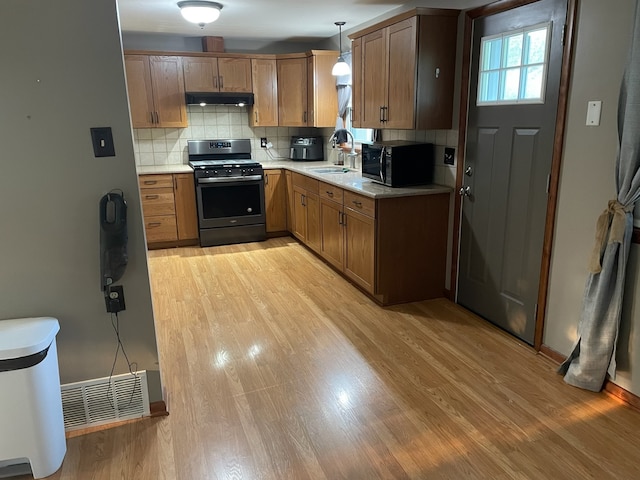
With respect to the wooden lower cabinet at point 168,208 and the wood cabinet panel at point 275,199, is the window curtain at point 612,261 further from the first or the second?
the wooden lower cabinet at point 168,208

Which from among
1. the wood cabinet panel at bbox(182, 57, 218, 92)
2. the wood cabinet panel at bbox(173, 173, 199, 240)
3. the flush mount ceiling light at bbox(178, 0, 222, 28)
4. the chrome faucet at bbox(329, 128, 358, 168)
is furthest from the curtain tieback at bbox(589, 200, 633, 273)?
the wood cabinet panel at bbox(182, 57, 218, 92)

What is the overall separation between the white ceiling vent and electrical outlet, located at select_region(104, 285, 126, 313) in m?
0.34

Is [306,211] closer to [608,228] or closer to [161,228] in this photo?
[161,228]

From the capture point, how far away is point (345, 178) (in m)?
4.08

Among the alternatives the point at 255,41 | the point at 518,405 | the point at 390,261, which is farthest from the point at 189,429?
the point at 255,41

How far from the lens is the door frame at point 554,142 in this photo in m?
2.36

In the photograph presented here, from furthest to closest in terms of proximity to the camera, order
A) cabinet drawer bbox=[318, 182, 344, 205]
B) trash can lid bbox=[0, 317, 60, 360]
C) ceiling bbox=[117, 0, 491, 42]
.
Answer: cabinet drawer bbox=[318, 182, 344, 205], ceiling bbox=[117, 0, 491, 42], trash can lid bbox=[0, 317, 60, 360]

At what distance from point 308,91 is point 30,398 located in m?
4.33

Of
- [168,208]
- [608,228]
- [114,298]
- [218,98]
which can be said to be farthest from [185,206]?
[608,228]

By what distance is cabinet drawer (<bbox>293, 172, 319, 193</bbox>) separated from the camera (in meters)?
4.44

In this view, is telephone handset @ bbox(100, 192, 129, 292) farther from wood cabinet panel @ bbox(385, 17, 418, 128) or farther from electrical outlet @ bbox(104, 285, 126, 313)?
wood cabinet panel @ bbox(385, 17, 418, 128)

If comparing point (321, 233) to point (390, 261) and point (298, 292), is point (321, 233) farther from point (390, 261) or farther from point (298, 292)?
point (390, 261)

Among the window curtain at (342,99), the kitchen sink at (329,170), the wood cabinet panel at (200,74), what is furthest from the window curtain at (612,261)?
the wood cabinet panel at (200,74)

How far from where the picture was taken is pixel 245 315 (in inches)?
133
